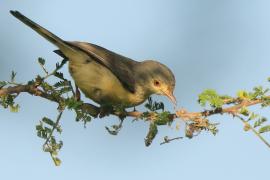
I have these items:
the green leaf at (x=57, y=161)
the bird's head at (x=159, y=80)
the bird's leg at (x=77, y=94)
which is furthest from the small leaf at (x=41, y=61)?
the bird's head at (x=159, y=80)

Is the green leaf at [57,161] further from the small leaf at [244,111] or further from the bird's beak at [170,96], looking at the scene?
the bird's beak at [170,96]

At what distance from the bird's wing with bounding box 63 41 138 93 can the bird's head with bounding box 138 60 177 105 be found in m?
0.21

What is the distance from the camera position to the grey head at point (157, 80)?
17.7 feet

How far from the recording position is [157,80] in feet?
18.1

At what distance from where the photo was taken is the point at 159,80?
5.49 m

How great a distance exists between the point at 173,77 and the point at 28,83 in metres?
2.50

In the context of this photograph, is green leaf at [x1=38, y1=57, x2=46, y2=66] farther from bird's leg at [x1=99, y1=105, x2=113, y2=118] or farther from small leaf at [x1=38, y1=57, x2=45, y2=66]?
bird's leg at [x1=99, y1=105, x2=113, y2=118]

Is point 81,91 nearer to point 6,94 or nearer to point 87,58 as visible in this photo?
point 87,58

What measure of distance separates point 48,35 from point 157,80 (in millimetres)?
1548

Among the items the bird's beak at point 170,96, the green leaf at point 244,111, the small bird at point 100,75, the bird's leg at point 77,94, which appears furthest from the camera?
the bird's beak at point 170,96

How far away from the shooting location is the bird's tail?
416cm

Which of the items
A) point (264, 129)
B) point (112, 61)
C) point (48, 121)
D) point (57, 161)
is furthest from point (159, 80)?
point (264, 129)

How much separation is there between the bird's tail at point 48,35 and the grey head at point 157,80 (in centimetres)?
96

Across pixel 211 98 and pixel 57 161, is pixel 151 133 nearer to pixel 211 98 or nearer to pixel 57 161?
pixel 211 98
